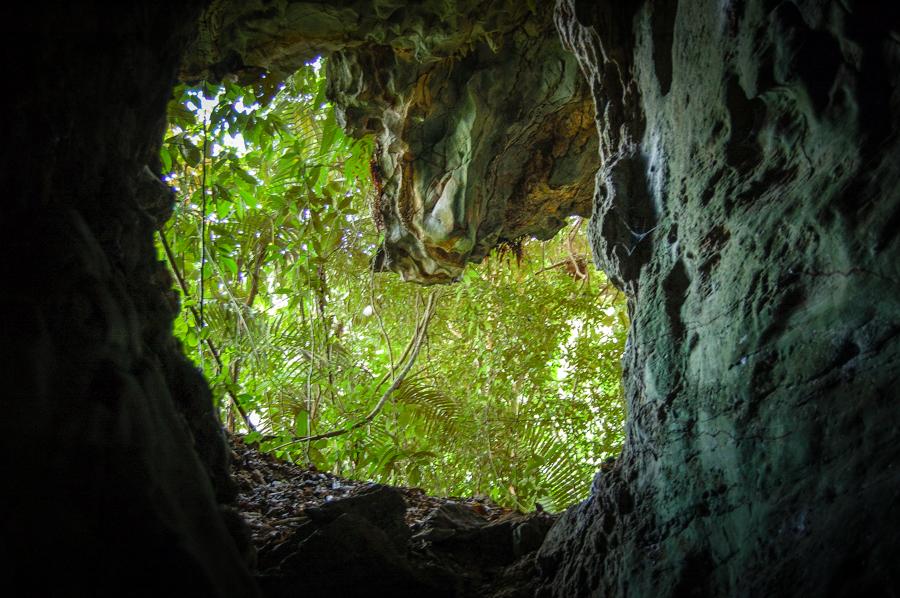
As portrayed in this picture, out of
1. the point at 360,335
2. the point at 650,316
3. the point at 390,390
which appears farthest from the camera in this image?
the point at 360,335

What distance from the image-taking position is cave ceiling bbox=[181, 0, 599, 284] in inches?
113

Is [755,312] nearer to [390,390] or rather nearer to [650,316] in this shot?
[650,316]

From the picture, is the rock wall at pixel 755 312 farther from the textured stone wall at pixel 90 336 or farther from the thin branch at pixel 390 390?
the thin branch at pixel 390 390

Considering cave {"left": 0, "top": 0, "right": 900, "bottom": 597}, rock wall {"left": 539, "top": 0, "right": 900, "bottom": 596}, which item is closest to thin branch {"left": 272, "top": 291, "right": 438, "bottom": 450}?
cave {"left": 0, "top": 0, "right": 900, "bottom": 597}

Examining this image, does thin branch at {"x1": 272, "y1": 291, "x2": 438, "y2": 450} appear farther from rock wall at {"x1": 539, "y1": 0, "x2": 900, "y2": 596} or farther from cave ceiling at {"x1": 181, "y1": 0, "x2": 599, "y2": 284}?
rock wall at {"x1": 539, "y1": 0, "x2": 900, "y2": 596}

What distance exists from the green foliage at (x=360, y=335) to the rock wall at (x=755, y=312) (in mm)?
2119

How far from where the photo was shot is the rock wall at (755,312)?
135 centimetres

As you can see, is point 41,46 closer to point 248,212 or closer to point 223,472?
point 223,472

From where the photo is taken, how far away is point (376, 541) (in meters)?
2.04

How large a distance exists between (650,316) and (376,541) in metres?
1.21

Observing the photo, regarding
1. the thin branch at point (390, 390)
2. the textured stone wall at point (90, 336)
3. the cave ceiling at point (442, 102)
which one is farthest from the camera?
the thin branch at point (390, 390)

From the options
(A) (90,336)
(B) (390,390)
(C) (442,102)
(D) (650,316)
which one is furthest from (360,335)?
(A) (90,336)

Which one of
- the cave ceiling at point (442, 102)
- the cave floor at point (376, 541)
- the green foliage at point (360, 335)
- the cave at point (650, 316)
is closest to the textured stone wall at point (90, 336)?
the cave at point (650, 316)

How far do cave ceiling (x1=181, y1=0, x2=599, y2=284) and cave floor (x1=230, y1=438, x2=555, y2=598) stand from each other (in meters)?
1.61
